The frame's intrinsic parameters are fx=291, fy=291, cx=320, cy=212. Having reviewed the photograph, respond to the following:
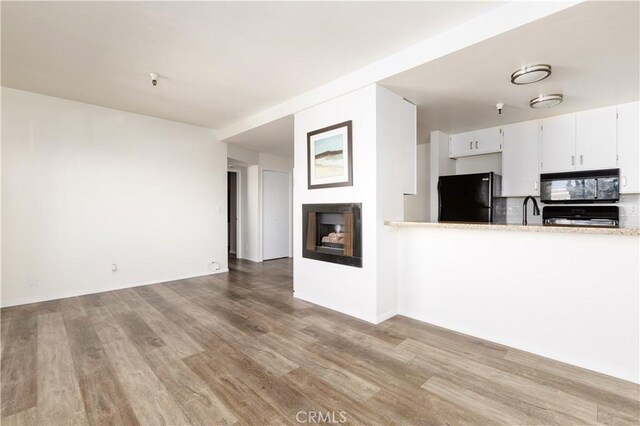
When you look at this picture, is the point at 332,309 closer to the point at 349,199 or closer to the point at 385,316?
the point at 385,316

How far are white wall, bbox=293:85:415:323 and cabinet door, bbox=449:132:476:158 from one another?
185 cm

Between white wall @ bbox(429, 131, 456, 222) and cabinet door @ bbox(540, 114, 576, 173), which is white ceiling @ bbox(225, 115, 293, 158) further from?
cabinet door @ bbox(540, 114, 576, 173)

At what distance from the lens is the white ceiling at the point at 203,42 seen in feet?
7.05

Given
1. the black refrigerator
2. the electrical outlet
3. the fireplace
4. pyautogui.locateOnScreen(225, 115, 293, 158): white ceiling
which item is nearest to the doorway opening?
pyautogui.locateOnScreen(225, 115, 293, 158): white ceiling

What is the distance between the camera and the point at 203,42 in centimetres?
257

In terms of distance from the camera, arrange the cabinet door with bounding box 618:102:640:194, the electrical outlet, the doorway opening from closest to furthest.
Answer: the cabinet door with bounding box 618:102:640:194
the electrical outlet
the doorway opening

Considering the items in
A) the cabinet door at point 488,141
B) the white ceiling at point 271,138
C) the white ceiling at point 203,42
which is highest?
the white ceiling at point 203,42

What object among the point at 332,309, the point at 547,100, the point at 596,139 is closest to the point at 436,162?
the point at 547,100

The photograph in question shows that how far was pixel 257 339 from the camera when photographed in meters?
2.62

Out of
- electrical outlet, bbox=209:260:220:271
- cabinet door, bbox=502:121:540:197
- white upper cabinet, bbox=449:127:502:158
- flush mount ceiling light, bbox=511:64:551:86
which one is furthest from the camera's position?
electrical outlet, bbox=209:260:220:271

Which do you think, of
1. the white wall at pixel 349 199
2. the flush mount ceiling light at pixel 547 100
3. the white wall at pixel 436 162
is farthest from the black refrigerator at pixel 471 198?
A: the white wall at pixel 349 199

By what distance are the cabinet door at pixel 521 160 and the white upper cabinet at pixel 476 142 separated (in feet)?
0.38

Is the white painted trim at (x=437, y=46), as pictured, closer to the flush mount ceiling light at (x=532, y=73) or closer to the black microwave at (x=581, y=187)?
the flush mount ceiling light at (x=532, y=73)

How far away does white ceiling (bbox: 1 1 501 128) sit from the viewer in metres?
2.15
